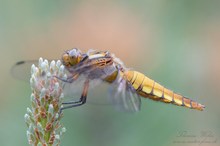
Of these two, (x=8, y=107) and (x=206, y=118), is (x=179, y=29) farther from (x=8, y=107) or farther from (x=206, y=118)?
(x=8, y=107)

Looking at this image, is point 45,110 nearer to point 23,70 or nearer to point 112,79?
point 23,70

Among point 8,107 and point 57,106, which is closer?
point 57,106

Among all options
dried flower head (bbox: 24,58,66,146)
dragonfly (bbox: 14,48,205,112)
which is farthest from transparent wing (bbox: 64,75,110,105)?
dried flower head (bbox: 24,58,66,146)

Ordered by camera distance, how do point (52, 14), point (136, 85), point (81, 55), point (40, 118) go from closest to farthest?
point (40, 118)
point (81, 55)
point (136, 85)
point (52, 14)

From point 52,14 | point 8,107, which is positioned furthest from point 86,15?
point 8,107

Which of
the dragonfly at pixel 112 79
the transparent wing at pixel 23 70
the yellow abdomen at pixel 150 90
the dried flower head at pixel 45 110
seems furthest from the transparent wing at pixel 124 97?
the dried flower head at pixel 45 110

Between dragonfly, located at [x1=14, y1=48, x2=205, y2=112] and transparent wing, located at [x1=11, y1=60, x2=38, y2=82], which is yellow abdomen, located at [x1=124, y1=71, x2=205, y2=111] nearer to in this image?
dragonfly, located at [x1=14, y1=48, x2=205, y2=112]

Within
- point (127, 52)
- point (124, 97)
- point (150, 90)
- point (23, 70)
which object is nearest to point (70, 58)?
point (23, 70)
